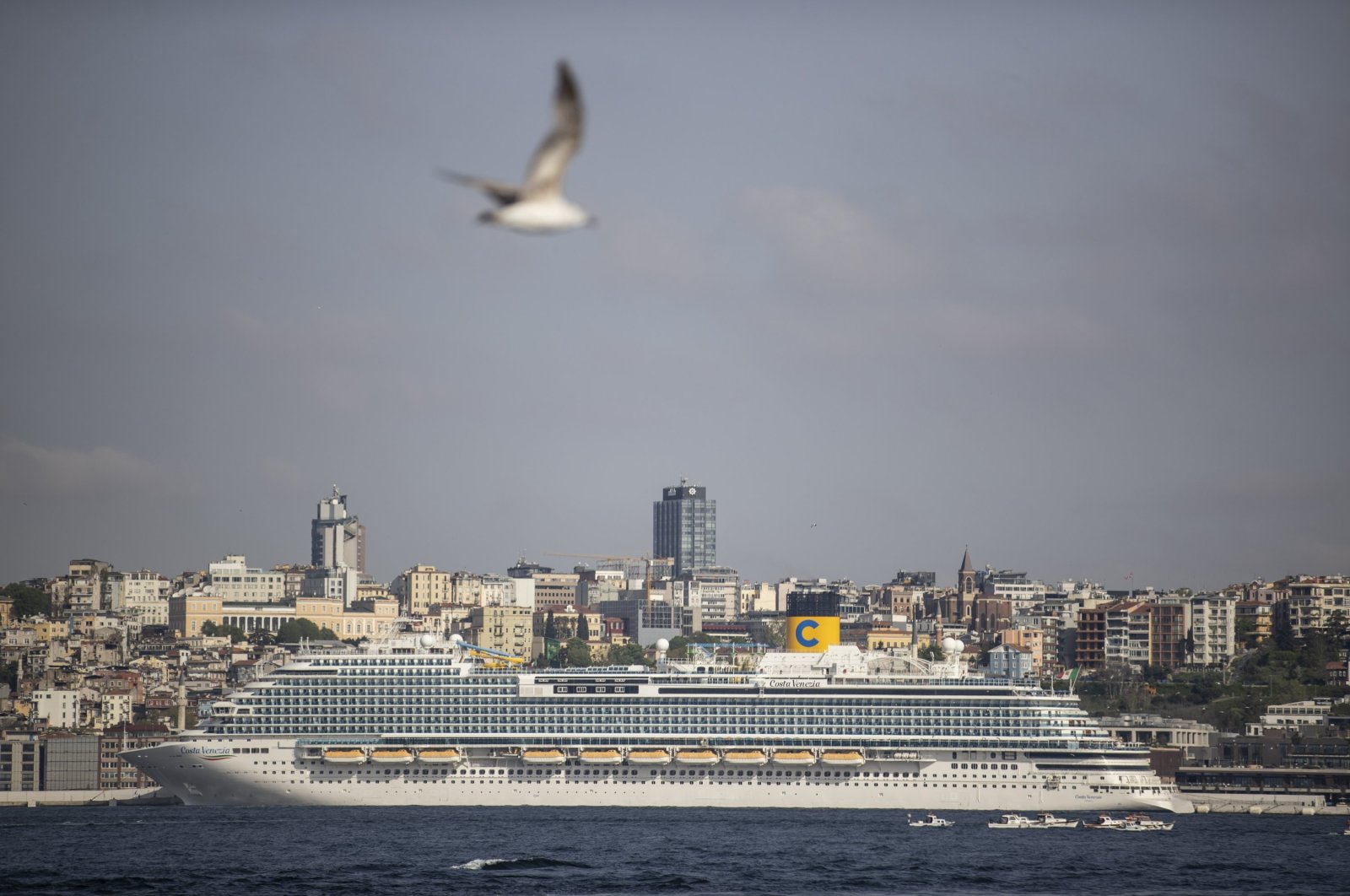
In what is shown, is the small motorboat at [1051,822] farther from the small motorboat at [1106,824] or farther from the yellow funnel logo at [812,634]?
the yellow funnel logo at [812,634]

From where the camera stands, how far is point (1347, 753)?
8675 cm

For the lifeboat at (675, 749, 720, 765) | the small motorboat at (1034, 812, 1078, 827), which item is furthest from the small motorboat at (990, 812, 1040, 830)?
the lifeboat at (675, 749, 720, 765)

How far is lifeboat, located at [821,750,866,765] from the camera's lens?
67.6m

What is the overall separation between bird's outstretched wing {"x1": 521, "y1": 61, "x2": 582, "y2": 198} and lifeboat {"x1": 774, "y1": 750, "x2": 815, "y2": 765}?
185 ft

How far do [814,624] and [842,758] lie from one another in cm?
924

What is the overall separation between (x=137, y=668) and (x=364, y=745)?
5395 centimetres

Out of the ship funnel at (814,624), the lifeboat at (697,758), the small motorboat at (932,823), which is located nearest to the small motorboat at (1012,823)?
the small motorboat at (932,823)

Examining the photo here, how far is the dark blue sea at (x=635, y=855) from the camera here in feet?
152

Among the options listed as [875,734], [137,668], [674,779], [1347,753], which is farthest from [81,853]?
[137,668]

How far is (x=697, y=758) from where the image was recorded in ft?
224

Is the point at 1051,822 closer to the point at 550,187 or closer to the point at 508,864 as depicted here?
the point at 508,864

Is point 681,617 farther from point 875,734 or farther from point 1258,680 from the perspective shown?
point 875,734

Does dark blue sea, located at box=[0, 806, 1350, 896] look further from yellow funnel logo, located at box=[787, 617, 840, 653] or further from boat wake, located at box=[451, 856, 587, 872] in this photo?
yellow funnel logo, located at box=[787, 617, 840, 653]

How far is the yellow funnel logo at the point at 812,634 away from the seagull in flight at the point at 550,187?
6359 cm
